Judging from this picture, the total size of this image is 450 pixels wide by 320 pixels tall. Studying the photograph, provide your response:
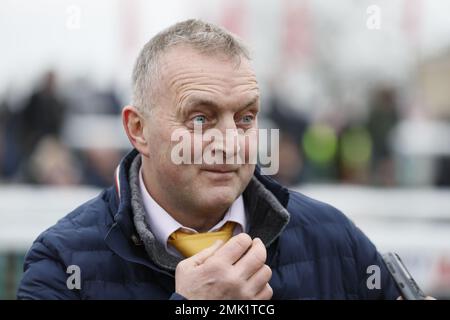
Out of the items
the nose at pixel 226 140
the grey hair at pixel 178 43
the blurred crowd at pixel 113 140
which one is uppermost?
the grey hair at pixel 178 43

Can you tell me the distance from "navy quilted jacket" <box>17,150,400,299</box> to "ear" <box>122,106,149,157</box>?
0.13 m

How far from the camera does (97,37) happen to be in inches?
450

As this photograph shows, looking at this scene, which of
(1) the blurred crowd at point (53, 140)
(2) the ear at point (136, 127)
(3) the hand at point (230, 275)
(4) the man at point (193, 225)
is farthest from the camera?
(1) the blurred crowd at point (53, 140)

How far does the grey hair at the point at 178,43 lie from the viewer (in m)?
Result: 3.26

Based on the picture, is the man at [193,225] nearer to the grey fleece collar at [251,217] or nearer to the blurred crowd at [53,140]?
the grey fleece collar at [251,217]

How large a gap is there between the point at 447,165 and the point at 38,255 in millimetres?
8912

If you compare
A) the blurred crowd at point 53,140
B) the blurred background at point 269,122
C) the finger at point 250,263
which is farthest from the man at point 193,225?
the blurred crowd at point 53,140

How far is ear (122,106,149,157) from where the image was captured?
3453 millimetres

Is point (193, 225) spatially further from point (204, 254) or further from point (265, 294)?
point (265, 294)

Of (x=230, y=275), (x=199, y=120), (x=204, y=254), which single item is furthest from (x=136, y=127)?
(x=230, y=275)

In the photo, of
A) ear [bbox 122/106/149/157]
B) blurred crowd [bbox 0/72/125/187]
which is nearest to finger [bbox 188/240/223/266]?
ear [bbox 122/106/149/157]

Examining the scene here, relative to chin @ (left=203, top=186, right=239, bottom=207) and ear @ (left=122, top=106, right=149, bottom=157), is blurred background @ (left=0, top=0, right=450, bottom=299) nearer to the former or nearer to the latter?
ear @ (left=122, top=106, right=149, bottom=157)

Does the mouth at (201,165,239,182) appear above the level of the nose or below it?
below

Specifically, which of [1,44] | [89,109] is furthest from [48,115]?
[1,44]
